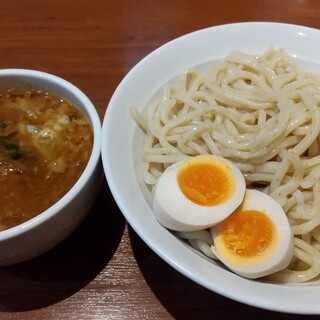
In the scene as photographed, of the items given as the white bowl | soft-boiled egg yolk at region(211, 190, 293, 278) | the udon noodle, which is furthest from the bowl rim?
soft-boiled egg yolk at region(211, 190, 293, 278)

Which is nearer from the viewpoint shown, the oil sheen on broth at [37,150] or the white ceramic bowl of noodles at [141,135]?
the white ceramic bowl of noodles at [141,135]

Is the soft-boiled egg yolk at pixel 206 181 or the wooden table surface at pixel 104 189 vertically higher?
the soft-boiled egg yolk at pixel 206 181

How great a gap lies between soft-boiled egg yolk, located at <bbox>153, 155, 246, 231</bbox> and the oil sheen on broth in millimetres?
242

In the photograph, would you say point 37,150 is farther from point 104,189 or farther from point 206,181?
point 206,181

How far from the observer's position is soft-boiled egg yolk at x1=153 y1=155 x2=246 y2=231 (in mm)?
1104

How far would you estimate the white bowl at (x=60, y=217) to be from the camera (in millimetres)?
1042

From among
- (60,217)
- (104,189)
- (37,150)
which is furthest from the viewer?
(104,189)

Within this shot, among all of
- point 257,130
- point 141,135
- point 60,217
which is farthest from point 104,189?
point 257,130

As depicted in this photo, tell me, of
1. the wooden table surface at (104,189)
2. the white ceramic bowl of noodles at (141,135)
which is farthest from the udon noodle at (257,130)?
the wooden table surface at (104,189)

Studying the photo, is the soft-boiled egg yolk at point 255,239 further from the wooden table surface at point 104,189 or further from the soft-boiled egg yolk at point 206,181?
the wooden table surface at point 104,189

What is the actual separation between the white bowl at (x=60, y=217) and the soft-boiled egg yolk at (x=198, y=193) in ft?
0.56

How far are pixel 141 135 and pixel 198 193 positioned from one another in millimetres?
329

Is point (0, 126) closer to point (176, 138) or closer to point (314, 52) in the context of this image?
point (176, 138)

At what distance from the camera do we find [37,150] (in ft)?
4.10
